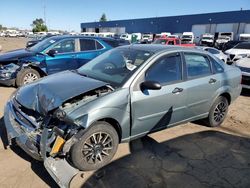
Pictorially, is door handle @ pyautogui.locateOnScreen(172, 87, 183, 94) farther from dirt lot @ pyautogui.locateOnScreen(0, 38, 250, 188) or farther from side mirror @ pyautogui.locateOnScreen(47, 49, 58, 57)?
side mirror @ pyautogui.locateOnScreen(47, 49, 58, 57)

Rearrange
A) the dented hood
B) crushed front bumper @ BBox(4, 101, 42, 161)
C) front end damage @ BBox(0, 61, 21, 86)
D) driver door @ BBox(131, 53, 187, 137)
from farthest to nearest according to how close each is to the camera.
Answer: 1. front end damage @ BBox(0, 61, 21, 86)
2. driver door @ BBox(131, 53, 187, 137)
3. the dented hood
4. crushed front bumper @ BBox(4, 101, 42, 161)

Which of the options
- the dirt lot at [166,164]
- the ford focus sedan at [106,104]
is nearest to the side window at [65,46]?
the dirt lot at [166,164]

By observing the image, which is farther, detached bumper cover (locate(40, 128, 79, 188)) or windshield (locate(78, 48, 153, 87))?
windshield (locate(78, 48, 153, 87))

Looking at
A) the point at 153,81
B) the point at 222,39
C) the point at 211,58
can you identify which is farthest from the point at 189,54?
the point at 222,39

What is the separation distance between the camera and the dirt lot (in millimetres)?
3338

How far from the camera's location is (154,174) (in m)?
3.54

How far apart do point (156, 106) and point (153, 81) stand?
1.37 feet

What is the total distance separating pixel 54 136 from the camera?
10.4 feet

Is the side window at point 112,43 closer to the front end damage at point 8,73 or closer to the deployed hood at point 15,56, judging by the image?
the deployed hood at point 15,56

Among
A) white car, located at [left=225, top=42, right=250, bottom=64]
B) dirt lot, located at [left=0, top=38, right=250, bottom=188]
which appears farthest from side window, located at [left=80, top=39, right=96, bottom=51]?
white car, located at [left=225, top=42, right=250, bottom=64]

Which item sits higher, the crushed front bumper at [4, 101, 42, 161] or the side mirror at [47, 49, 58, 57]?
the side mirror at [47, 49, 58, 57]

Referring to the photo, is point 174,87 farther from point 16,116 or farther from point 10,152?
point 10,152

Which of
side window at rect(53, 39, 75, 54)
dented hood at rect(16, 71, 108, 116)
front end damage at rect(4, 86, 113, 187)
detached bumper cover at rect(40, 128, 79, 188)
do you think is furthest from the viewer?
side window at rect(53, 39, 75, 54)

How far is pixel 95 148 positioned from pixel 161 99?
1.25 m
